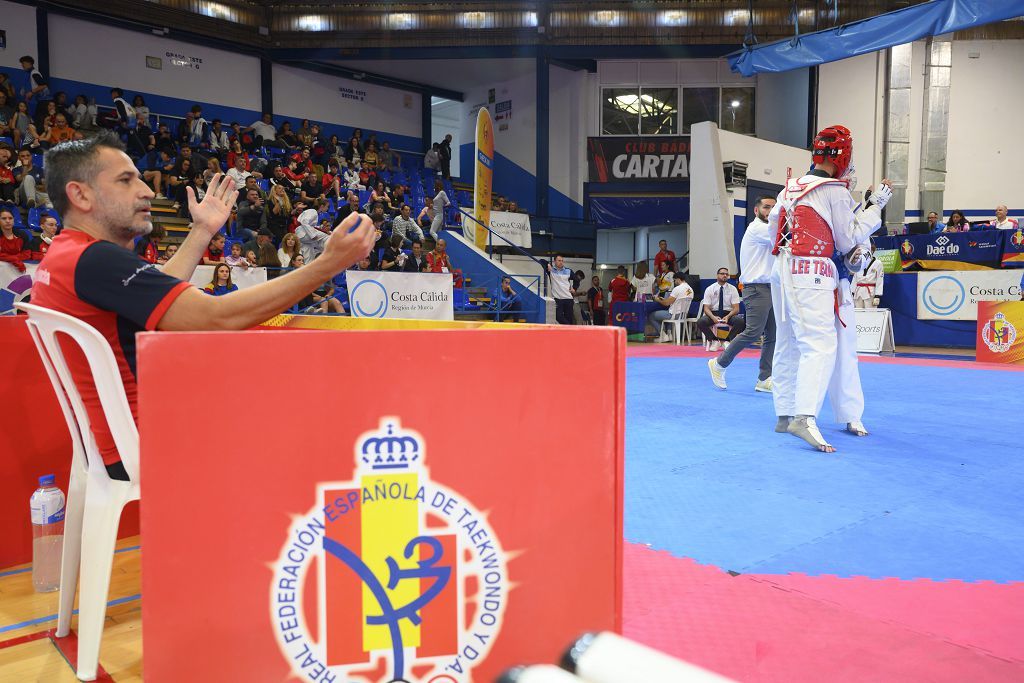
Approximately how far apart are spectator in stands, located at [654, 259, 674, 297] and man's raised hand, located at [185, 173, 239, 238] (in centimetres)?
1171

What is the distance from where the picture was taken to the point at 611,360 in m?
1.18

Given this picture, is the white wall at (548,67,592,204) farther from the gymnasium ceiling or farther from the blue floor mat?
the blue floor mat

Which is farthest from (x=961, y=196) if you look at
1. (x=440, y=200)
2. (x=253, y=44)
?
(x=253, y=44)

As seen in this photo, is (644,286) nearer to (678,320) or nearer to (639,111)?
(678,320)

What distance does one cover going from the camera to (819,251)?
156 inches

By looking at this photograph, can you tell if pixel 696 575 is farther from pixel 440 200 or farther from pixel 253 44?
pixel 253 44

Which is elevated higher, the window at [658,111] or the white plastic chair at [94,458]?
the window at [658,111]

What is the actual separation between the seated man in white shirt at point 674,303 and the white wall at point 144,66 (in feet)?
35.5

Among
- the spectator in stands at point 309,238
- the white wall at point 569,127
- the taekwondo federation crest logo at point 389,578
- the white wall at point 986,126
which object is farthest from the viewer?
the white wall at point 569,127

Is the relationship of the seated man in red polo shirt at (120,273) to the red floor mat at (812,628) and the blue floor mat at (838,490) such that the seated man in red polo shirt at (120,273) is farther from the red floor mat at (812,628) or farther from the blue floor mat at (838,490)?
the blue floor mat at (838,490)

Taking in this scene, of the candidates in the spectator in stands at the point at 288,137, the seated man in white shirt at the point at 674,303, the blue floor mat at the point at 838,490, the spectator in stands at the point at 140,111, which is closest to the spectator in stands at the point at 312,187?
the spectator in stands at the point at 288,137

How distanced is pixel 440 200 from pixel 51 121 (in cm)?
670

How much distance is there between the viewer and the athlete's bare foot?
3.83m

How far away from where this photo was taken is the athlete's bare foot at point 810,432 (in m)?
3.83
